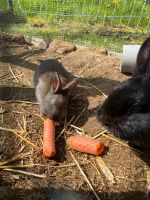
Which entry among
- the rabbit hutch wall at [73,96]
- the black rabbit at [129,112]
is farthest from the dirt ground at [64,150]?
the black rabbit at [129,112]

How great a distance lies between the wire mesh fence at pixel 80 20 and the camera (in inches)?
271

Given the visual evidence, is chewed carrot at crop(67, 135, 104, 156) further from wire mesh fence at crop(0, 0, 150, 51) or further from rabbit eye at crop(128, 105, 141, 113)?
wire mesh fence at crop(0, 0, 150, 51)

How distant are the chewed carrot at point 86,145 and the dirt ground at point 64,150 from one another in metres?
0.06

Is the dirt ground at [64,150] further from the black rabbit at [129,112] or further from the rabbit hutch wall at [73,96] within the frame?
the black rabbit at [129,112]

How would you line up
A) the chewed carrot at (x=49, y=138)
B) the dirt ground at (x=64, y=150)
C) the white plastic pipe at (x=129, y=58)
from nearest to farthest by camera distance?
the dirt ground at (x=64, y=150) → the chewed carrot at (x=49, y=138) → the white plastic pipe at (x=129, y=58)

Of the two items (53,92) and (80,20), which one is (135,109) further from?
(80,20)

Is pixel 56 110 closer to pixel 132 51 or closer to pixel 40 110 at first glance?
pixel 40 110

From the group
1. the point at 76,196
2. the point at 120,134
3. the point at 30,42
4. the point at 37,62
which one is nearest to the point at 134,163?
the point at 120,134

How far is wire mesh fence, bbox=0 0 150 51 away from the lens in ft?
22.6

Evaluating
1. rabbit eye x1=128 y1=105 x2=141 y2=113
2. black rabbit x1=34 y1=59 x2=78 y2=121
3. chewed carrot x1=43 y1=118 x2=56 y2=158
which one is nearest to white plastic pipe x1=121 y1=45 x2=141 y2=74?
black rabbit x1=34 y1=59 x2=78 y2=121

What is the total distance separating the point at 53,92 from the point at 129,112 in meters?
1.20

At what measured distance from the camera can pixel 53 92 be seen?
186 inches

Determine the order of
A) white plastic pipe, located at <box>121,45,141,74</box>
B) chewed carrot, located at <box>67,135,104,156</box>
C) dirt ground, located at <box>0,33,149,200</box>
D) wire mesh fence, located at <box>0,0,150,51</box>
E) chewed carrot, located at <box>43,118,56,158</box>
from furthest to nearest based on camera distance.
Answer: wire mesh fence, located at <box>0,0,150,51</box>, white plastic pipe, located at <box>121,45,141,74</box>, chewed carrot, located at <box>67,135,104,156</box>, chewed carrot, located at <box>43,118,56,158</box>, dirt ground, located at <box>0,33,149,200</box>

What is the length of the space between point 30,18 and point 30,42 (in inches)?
32.2
